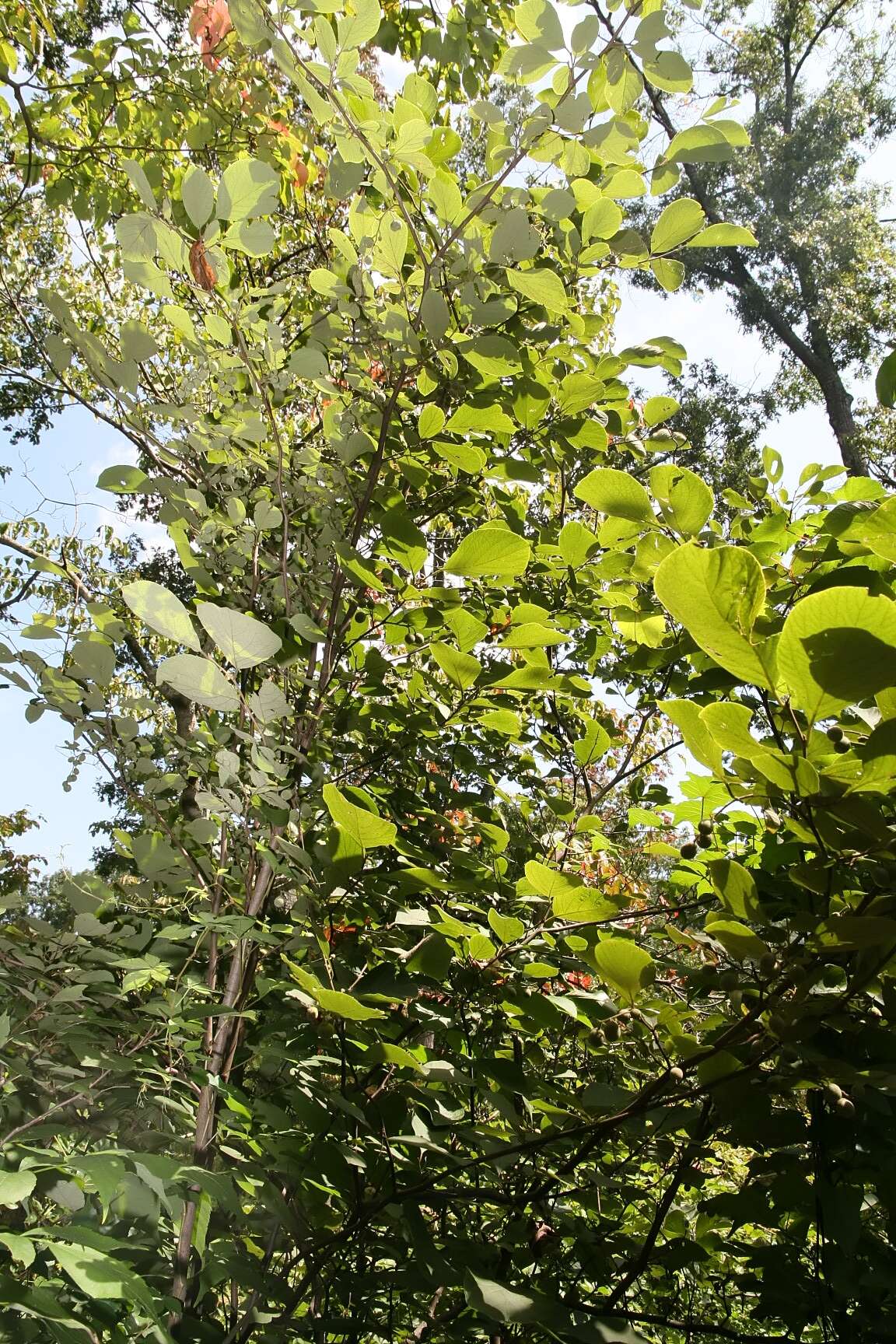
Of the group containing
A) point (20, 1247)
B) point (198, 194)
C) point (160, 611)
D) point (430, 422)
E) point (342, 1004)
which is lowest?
point (20, 1247)

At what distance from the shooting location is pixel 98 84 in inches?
118

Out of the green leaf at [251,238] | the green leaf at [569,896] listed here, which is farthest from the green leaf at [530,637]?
the green leaf at [251,238]

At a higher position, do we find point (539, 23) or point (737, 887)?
point (539, 23)

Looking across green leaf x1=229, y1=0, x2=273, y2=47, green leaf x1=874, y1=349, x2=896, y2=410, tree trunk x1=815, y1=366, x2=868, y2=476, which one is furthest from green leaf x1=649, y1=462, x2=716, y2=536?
tree trunk x1=815, y1=366, x2=868, y2=476

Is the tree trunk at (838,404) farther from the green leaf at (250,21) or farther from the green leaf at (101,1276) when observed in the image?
the green leaf at (101,1276)

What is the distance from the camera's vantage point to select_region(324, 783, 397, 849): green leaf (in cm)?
69

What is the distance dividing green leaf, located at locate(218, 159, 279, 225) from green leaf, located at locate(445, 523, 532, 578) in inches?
16.1

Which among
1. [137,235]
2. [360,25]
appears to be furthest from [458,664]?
[360,25]

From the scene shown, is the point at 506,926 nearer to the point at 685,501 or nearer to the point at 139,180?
the point at 685,501

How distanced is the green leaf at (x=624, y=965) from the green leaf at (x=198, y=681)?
370mm

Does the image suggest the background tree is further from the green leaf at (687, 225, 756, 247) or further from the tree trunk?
the green leaf at (687, 225, 756, 247)

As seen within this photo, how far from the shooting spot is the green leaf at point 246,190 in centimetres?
88

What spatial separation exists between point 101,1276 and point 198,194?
0.93 metres

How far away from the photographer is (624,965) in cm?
68
